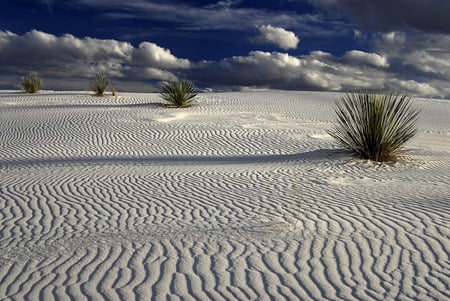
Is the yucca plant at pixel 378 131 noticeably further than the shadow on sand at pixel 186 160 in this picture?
No

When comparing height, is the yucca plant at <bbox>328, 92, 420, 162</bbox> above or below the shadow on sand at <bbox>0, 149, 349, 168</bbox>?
above

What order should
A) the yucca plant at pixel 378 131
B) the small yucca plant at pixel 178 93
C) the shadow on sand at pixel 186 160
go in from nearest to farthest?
the yucca plant at pixel 378 131, the shadow on sand at pixel 186 160, the small yucca plant at pixel 178 93

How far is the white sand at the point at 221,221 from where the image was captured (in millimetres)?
4289

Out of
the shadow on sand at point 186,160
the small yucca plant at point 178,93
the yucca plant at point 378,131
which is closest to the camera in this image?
the yucca plant at point 378,131

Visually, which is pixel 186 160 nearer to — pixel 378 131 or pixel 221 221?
pixel 378 131

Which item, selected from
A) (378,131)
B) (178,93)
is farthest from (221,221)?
(178,93)

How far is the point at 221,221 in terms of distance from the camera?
Result: 21.1 feet

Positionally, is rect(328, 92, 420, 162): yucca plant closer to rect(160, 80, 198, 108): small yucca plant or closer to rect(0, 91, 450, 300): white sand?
rect(0, 91, 450, 300): white sand

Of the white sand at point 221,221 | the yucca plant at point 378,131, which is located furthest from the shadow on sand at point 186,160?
the yucca plant at point 378,131

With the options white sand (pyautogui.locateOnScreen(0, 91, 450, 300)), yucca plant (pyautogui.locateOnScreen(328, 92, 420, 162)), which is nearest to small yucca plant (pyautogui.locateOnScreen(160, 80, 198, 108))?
white sand (pyautogui.locateOnScreen(0, 91, 450, 300))

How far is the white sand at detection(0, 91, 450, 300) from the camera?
429 centimetres

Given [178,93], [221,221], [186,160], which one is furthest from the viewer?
[178,93]

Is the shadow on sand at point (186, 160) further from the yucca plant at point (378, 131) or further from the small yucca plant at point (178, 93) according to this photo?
the small yucca plant at point (178, 93)

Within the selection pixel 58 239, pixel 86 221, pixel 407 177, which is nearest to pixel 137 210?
pixel 86 221
